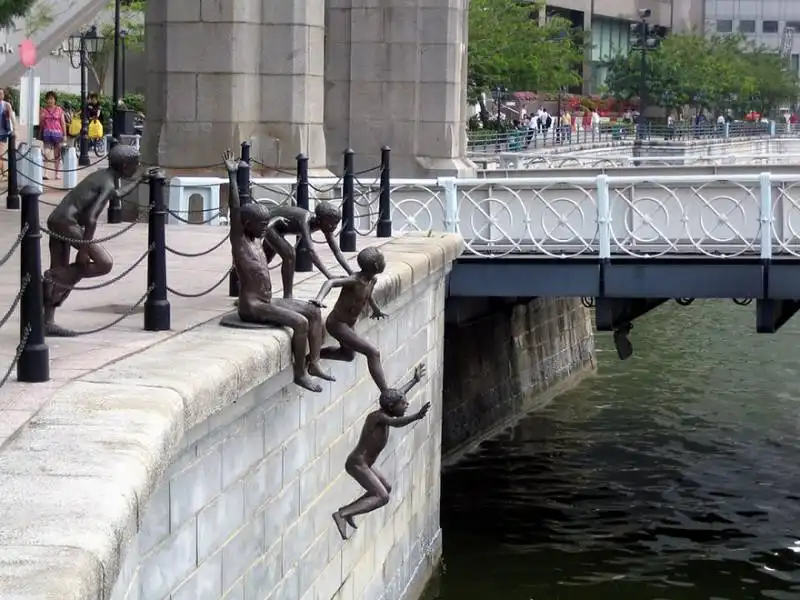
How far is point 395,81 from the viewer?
23.6 m

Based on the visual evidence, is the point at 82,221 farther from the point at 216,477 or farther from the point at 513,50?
the point at 513,50

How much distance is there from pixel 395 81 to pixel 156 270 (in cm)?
1476

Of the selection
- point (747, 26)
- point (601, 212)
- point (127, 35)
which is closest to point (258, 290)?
point (601, 212)

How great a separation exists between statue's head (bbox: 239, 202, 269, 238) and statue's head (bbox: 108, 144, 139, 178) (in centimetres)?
89

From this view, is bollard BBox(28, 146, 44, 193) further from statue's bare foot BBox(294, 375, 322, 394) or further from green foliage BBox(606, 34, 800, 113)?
green foliage BBox(606, 34, 800, 113)

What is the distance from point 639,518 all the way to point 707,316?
58.8ft

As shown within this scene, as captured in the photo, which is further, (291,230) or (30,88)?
(30,88)

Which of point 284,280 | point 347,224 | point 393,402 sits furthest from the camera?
point 347,224

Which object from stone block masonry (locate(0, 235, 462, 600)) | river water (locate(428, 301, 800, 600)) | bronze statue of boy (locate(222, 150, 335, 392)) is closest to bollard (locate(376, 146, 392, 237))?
stone block masonry (locate(0, 235, 462, 600))

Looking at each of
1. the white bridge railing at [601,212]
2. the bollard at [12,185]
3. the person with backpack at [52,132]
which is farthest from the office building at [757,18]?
the white bridge railing at [601,212]

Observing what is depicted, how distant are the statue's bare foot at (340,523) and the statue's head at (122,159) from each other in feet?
8.44

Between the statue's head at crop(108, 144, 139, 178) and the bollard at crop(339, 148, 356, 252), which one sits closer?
the statue's head at crop(108, 144, 139, 178)

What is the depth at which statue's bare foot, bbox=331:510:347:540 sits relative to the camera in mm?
10164

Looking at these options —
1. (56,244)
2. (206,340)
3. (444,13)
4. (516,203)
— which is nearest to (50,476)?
(206,340)
